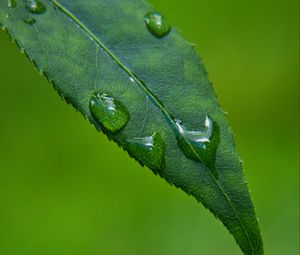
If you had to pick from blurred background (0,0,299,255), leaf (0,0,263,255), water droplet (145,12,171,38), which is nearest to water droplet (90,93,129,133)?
leaf (0,0,263,255)

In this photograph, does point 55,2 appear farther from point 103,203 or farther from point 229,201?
point 103,203

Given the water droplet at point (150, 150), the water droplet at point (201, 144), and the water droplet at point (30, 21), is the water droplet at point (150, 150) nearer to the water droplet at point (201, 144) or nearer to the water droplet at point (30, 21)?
the water droplet at point (201, 144)

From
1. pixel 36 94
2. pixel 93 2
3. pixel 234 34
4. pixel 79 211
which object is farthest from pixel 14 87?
pixel 93 2

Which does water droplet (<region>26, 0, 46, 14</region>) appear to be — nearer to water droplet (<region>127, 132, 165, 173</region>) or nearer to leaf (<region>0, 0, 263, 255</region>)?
leaf (<region>0, 0, 263, 255</region>)

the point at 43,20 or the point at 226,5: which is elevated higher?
the point at 226,5

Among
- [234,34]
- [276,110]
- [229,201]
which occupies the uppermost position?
[234,34]

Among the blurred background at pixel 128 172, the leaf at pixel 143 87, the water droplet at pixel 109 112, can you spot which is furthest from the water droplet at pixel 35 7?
the blurred background at pixel 128 172
